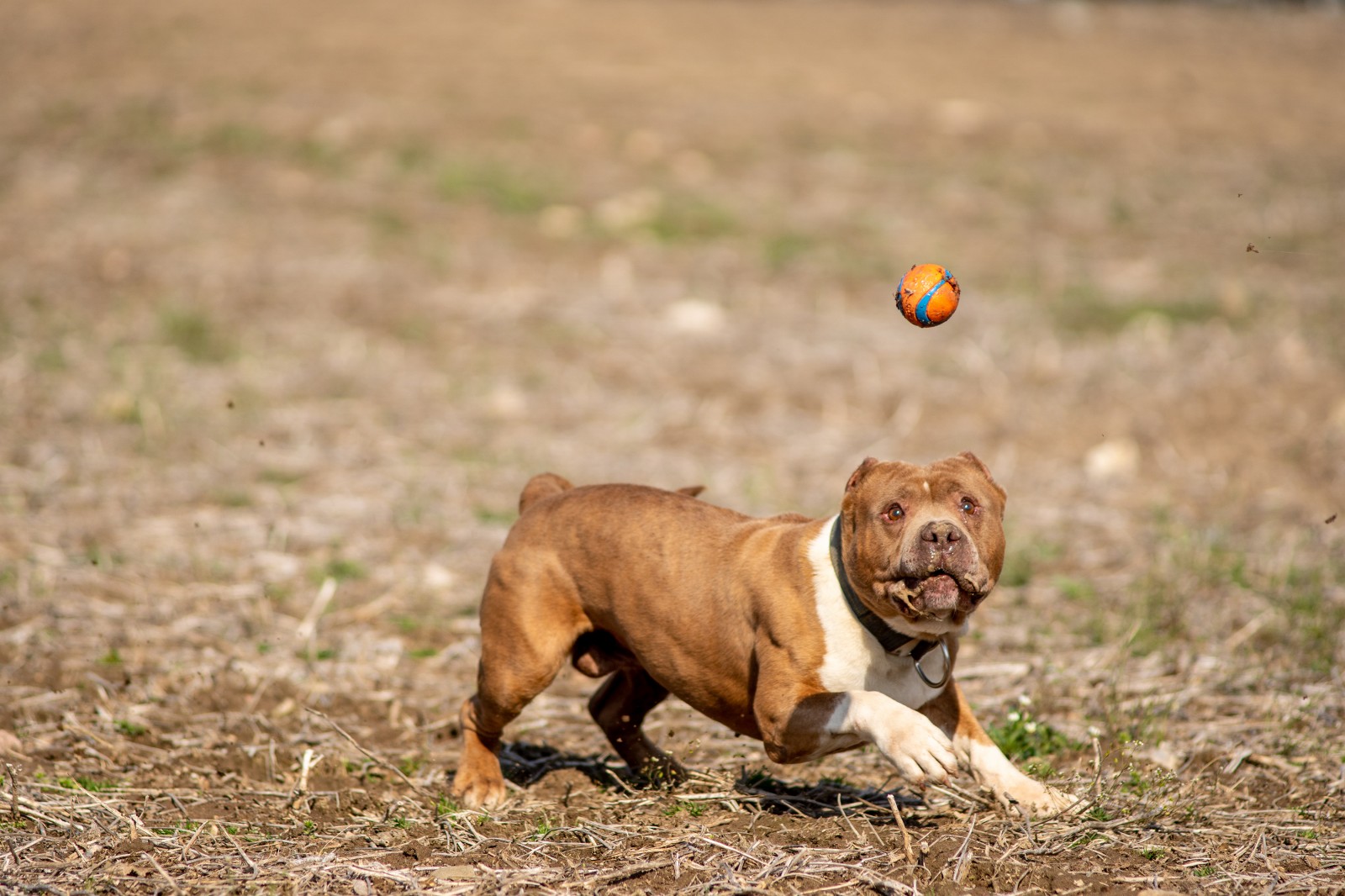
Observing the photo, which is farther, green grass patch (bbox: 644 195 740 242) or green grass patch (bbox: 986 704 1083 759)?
green grass patch (bbox: 644 195 740 242)

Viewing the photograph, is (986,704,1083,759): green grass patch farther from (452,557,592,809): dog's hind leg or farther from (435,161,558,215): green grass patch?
(435,161,558,215): green grass patch

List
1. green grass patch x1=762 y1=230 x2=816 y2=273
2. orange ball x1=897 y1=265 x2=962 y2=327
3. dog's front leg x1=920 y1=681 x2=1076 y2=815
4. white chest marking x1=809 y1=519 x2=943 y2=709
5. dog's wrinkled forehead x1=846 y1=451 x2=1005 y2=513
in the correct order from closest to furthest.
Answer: dog's wrinkled forehead x1=846 y1=451 x2=1005 y2=513 < white chest marking x1=809 y1=519 x2=943 y2=709 < dog's front leg x1=920 y1=681 x2=1076 y2=815 < orange ball x1=897 y1=265 x2=962 y2=327 < green grass patch x1=762 y1=230 x2=816 y2=273

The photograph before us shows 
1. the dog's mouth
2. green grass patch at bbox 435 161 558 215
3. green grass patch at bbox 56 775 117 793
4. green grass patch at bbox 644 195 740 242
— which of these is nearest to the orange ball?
the dog's mouth

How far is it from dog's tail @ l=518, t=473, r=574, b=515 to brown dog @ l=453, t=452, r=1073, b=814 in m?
0.09

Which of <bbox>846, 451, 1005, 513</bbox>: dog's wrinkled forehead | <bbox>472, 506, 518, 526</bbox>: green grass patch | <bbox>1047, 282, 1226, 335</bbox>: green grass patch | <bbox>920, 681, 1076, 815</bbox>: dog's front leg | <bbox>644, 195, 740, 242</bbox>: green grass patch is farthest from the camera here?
<bbox>644, 195, 740, 242</bbox>: green grass patch

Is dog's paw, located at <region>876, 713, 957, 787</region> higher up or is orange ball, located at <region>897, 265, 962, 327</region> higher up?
orange ball, located at <region>897, 265, 962, 327</region>

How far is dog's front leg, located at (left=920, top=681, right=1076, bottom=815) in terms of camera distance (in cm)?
448

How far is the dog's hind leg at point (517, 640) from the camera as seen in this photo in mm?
4902

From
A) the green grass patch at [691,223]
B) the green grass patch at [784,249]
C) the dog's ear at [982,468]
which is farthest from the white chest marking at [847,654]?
the green grass patch at [691,223]

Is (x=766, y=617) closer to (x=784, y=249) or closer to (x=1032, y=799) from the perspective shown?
(x=1032, y=799)

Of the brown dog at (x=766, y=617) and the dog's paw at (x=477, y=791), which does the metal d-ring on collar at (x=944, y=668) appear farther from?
the dog's paw at (x=477, y=791)

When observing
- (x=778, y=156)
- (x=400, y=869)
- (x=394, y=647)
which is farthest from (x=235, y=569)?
(x=778, y=156)

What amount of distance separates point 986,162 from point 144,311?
10382 mm

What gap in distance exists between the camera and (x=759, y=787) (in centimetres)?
500
